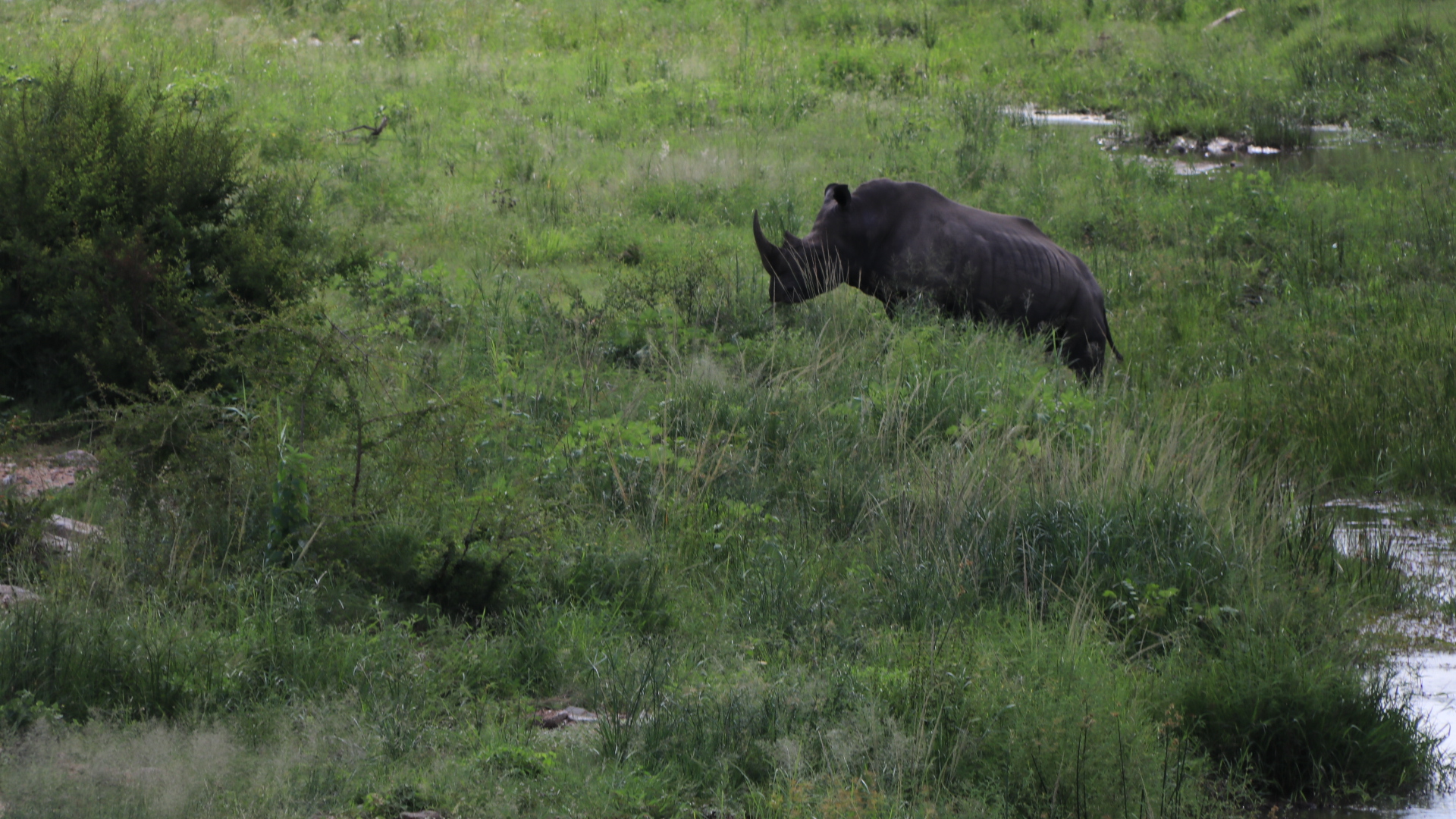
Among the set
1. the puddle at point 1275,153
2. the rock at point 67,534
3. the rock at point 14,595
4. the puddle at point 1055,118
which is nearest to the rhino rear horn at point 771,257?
the rock at point 67,534

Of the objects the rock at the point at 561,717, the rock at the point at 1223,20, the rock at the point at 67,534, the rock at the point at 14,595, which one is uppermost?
the rock at the point at 1223,20

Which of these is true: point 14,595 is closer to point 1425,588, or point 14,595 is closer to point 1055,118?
point 1425,588

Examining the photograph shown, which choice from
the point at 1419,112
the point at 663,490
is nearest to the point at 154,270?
the point at 663,490

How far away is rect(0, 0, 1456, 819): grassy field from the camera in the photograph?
4.33 metres

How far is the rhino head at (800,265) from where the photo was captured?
966cm

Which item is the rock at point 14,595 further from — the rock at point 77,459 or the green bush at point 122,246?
the green bush at point 122,246

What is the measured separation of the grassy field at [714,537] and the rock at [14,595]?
0.11m

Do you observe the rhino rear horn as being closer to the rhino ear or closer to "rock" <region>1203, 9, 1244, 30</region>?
the rhino ear

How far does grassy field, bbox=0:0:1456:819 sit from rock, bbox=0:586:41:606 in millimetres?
110

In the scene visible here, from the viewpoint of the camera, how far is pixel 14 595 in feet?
16.1

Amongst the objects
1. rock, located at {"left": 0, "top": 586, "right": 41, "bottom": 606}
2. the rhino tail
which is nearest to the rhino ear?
the rhino tail

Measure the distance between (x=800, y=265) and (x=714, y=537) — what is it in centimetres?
394

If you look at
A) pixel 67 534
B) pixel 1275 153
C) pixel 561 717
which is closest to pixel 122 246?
pixel 67 534

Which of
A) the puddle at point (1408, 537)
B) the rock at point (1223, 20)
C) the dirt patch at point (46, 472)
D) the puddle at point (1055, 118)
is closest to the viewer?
the dirt patch at point (46, 472)
